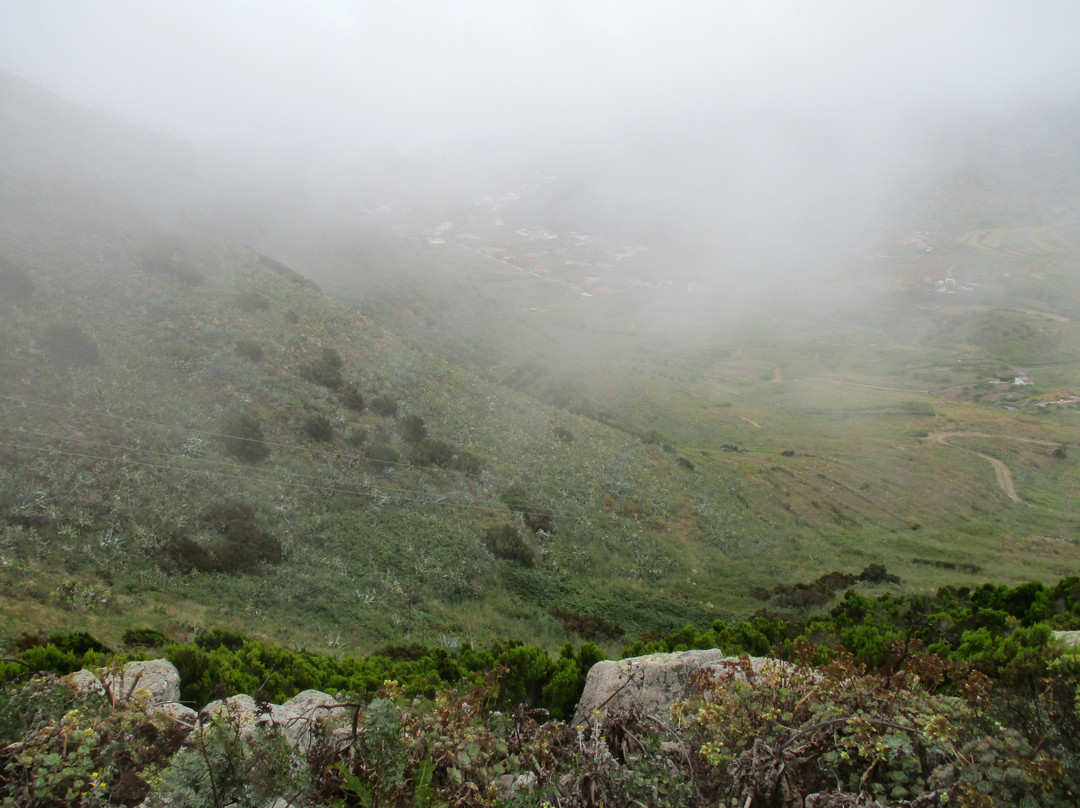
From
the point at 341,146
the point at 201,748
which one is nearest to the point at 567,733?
the point at 201,748

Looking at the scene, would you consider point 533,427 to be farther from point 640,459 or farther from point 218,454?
point 218,454

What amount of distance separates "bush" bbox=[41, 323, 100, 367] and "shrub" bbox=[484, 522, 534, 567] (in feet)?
53.2

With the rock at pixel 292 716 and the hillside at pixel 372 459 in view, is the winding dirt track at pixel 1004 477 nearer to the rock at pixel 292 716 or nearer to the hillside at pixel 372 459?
the hillside at pixel 372 459

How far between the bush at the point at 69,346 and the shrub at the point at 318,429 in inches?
312

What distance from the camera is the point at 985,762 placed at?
3.42m

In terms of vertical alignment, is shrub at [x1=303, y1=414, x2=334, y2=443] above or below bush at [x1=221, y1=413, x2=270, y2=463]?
above

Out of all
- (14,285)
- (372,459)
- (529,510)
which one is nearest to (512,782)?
(529,510)

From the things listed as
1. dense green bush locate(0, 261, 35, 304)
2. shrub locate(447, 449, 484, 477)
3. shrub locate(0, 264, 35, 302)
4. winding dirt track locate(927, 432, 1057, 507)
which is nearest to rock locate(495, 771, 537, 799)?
shrub locate(447, 449, 484, 477)

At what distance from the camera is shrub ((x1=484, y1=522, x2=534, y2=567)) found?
20156 mm

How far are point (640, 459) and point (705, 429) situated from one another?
1754 cm

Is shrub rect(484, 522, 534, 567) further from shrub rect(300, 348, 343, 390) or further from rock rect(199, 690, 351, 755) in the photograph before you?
rock rect(199, 690, 351, 755)

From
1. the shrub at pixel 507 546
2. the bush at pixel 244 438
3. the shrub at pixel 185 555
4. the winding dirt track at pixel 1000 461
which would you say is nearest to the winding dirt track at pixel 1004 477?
the winding dirt track at pixel 1000 461

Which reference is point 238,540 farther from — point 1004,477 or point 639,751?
point 1004,477

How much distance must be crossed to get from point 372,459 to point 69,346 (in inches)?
463
